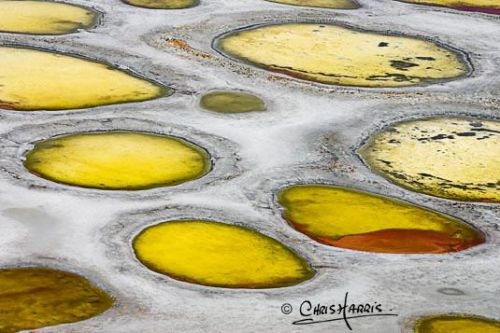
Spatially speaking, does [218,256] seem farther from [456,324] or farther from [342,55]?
[342,55]

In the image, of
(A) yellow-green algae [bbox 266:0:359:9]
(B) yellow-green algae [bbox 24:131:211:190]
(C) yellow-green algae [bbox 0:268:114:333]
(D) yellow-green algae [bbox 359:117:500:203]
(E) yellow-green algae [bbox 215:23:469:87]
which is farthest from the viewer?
(A) yellow-green algae [bbox 266:0:359:9]

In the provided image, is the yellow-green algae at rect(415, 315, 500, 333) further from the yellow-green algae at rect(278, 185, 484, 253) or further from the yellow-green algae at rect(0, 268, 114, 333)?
the yellow-green algae at rect(0, 268, 114, 333)

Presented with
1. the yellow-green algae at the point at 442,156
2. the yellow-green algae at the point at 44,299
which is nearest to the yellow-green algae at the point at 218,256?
the yellow-green algae at the point at 44,299

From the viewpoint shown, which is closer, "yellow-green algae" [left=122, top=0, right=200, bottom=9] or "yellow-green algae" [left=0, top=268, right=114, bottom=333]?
"yellow-green algae" [left=0, top=268, right=114, bottom=333]

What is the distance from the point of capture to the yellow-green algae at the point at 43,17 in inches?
957

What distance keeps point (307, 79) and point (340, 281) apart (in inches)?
361

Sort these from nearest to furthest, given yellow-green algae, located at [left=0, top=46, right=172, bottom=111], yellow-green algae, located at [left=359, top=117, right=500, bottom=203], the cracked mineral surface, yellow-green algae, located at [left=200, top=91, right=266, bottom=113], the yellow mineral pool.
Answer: the cracked mineral surface → yellow-green algae, located at [left=359, top=117, right=500, bottom=203] → yellow-green algae, located at [left=0, top=46, right=172, bottom=111] → yellow-green algae, located at [left=200, top=91, right=266, bottom=113] → the yellow mineral pool

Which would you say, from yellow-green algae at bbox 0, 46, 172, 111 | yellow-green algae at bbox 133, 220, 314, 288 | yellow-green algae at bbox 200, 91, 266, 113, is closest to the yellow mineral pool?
yellow-green algae at bbox 200, 91, 266, 113

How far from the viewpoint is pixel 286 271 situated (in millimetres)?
14016

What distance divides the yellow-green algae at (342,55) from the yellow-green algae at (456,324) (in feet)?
32.6

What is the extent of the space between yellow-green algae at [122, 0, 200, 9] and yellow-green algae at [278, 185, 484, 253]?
36.9 ft

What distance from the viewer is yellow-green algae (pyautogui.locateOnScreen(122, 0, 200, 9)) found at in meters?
27.1

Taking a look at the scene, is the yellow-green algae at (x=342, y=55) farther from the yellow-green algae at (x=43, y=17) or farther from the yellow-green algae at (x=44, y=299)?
the yellow-green algae at (x=44, y=299)

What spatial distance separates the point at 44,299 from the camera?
12617 millimetres
